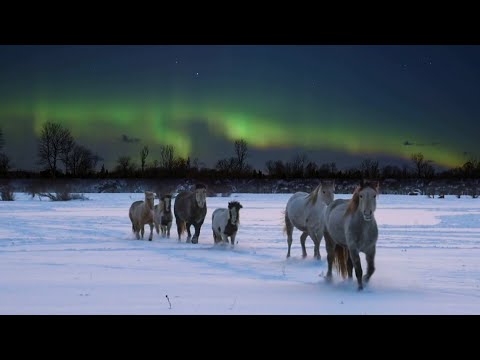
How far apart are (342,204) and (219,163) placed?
60131 mm

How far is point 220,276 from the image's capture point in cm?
918

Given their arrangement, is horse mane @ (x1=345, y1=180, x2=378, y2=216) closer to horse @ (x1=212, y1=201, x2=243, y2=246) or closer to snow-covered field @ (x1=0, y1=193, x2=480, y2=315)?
snow-covered field @ (x1=0, y1=193, x2=480, y2=315)

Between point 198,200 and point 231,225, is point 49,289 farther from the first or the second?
point 198,200

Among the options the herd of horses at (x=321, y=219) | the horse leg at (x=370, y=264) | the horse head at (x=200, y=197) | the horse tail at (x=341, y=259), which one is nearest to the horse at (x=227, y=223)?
the herd of horses at (x=321, y=219)

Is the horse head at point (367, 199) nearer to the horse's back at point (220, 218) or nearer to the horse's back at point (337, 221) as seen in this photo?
the horse's back at point (337, 221)

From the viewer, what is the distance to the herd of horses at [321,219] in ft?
25.7

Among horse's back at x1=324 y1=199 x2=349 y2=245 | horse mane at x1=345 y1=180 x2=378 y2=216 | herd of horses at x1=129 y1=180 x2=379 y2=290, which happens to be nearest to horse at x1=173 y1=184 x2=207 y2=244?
herd of horses at x1=129 y1=180 x2=379 y2=290

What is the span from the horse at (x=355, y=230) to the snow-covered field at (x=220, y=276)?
1.09 ft

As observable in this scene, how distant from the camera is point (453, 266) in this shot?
33.2 feet

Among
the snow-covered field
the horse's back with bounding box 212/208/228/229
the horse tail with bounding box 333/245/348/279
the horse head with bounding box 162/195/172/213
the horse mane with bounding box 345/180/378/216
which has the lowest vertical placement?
the snow-covered field

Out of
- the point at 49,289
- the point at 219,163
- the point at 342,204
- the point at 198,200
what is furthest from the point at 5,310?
the point at 219,163

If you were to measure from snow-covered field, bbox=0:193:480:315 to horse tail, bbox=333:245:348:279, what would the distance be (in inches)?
7.7

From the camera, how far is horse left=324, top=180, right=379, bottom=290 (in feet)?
25.1
